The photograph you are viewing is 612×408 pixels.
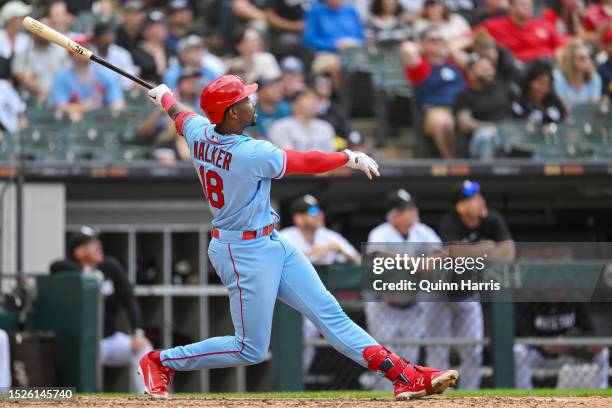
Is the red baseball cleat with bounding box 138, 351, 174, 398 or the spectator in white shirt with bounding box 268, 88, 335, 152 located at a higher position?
the spectator in white shirt with bounding box 268, 88, 335, 152

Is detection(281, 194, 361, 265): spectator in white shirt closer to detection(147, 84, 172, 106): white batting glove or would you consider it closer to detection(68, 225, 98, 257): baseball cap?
detection(68, 225, 98, 257): baseball cap

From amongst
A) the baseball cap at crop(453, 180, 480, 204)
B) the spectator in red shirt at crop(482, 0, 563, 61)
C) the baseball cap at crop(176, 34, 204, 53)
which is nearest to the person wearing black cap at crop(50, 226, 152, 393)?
the baseball cap at crop(176, 34, 204, 53)

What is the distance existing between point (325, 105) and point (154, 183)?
191cm

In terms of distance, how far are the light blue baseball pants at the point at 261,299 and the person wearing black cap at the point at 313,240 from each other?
3720 mm

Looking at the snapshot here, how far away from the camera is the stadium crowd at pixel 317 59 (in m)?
11.6

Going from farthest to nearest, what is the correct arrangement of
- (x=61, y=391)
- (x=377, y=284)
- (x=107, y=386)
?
(x=107, y=386) < (x=377, y=284) < (x=61, y=391)

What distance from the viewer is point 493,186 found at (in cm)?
1176

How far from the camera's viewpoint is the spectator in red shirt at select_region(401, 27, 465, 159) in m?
11.9

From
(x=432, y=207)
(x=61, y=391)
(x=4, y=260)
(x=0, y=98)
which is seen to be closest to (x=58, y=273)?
(x=4, y=260)

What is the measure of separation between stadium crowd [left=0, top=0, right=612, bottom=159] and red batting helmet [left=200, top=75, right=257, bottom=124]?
5.06 metres

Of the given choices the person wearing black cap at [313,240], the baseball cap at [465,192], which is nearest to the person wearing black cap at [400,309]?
the baseball cap at [465,192]

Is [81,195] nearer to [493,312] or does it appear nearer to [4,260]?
[4,260]

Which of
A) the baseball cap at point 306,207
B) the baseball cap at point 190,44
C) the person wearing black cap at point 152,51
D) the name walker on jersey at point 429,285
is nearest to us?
the name walker on jersey at point 429,285

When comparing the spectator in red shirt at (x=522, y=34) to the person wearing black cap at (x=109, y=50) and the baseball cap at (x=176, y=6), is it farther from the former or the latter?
the person wearing black cap at (x=109, y=50)
